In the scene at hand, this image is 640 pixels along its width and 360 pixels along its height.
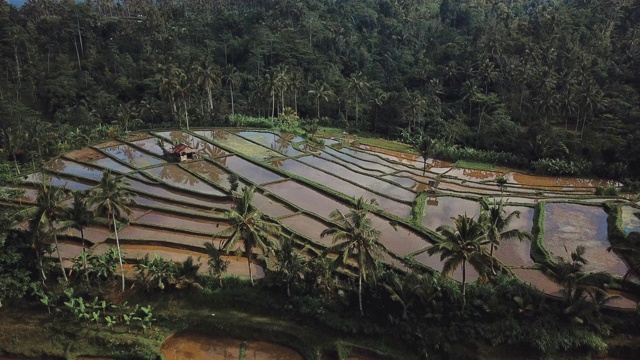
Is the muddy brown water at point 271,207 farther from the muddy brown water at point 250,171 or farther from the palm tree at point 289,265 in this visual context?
the palm tree at point 289,265

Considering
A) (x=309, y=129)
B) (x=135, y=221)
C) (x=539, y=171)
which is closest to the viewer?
(x=135, y=221)

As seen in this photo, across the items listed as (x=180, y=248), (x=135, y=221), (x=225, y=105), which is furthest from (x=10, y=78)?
(x=180, y=248)

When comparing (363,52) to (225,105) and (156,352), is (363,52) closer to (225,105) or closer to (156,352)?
(225,105)

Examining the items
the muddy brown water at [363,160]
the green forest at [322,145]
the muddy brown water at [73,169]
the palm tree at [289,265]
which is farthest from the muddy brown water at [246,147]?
the palm tree at [289,265]

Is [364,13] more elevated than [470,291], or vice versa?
[364,13]

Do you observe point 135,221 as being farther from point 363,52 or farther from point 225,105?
point 363,52

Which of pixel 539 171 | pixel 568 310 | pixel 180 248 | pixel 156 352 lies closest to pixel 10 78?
pixel 180 248

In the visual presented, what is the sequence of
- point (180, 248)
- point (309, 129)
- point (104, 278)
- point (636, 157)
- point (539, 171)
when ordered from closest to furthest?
point (104, 278) → point (180, 248) → point (636, 157) → point (539, 171) → point (309, 129)

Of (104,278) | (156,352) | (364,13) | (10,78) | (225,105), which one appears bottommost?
(156,352)

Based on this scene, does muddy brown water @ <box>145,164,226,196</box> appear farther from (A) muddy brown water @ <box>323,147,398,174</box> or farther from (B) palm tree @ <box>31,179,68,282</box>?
(A) muddy brown water @ <box>323,147,398,174</box>

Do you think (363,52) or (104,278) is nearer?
(104,278)
